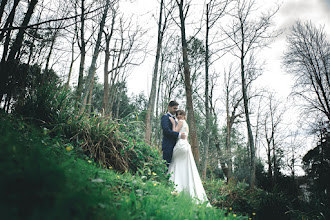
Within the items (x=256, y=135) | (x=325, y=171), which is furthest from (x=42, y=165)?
(x=256, y=135)

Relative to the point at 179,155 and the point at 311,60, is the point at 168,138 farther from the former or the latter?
the point at 311,60

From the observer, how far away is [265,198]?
466cm

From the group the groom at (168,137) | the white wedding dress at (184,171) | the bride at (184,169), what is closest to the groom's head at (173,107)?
the groom at (168,137)

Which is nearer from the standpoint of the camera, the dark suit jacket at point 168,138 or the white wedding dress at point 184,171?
the white wedding dress at point 184,171

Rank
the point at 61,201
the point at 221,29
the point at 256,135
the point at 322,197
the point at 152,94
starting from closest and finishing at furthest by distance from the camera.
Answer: the point at 61,201
the point at 322,197
the point at 152,94
the point at 221,29
the point at 256,135

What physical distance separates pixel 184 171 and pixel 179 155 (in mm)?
354

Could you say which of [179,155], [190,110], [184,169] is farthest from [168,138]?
[190,110]

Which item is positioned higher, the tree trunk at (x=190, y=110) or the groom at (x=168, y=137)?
the tree trunk at (x=190, y=110)

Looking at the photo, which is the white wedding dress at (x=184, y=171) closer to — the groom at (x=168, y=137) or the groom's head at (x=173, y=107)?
the groom at (x=168, y=137)

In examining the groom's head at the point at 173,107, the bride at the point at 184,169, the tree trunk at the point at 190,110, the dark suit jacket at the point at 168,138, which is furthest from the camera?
the tree trunk at the point at 190,110

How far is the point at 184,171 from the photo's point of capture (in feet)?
13.2

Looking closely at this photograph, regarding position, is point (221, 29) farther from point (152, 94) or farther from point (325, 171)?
point (325, 171)

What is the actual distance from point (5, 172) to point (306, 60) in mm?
Result: 15687

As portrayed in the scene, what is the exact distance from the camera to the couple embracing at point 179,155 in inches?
153
